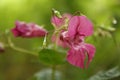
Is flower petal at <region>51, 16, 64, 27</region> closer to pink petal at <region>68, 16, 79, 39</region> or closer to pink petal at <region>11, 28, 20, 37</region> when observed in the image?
pink petal at <region>68, 16, 79, 39</region>

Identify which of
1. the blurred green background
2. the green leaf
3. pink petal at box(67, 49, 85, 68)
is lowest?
pink petal at box(67, 49, 85, 68)

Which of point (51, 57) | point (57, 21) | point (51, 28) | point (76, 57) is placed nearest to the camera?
point (76, 57)

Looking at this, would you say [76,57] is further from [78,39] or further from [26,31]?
[26,31]

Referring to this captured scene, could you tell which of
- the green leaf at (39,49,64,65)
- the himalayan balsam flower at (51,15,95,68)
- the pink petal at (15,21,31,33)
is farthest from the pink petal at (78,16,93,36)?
the pink petal at (15,21,31,33)

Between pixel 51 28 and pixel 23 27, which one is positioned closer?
pixel 23 27

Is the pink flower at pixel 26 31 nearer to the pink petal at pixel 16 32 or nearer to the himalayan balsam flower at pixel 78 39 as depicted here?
the pink petal at pixel 16 32

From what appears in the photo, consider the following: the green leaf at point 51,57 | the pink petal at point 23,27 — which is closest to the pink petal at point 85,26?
the green leaf at point 51,57

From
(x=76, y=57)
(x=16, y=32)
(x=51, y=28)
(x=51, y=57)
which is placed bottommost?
(x=76, y=57)

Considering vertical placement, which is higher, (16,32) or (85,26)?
(16,32)

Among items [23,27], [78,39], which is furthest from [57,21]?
[23,27]
